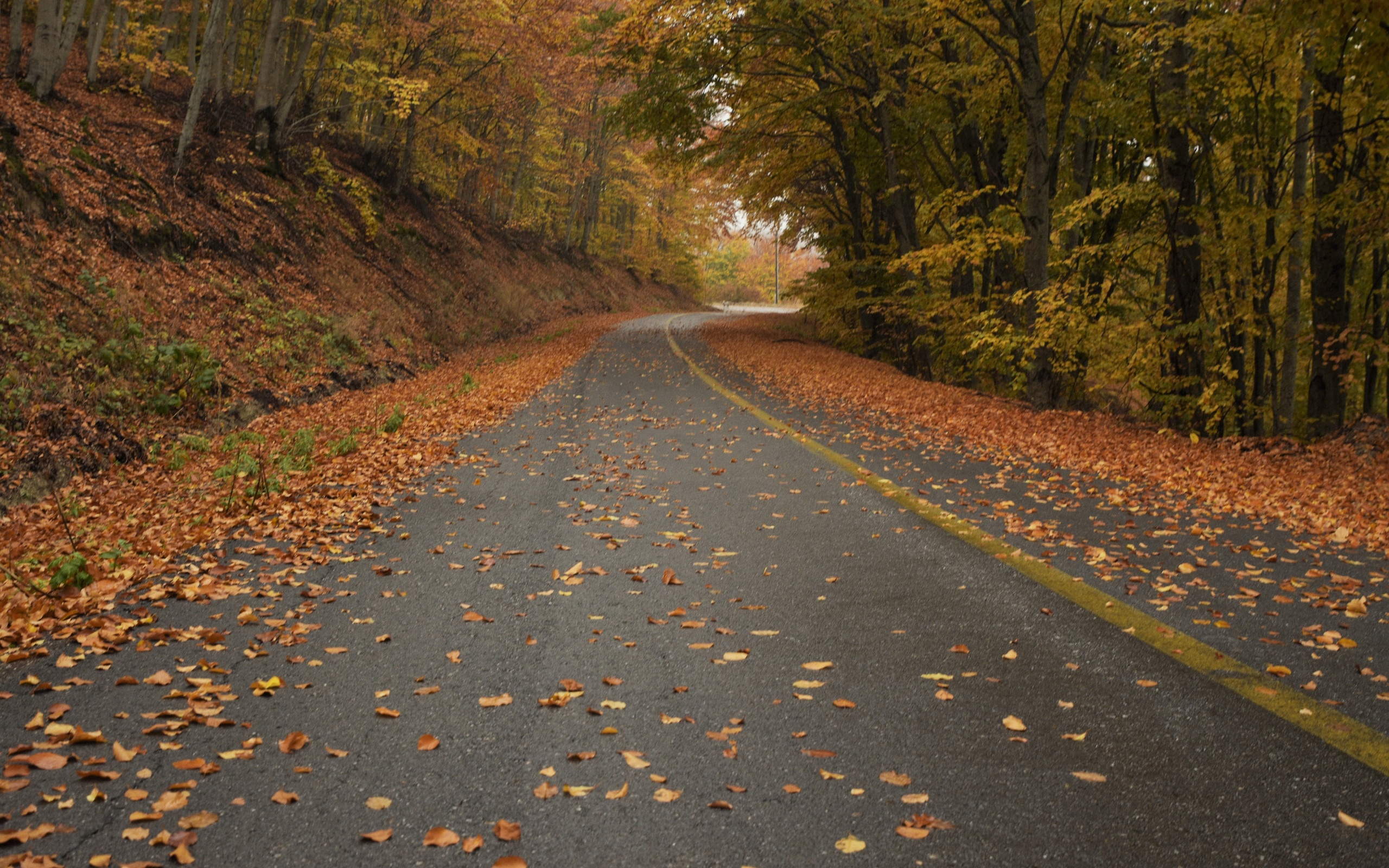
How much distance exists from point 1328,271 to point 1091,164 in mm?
5886

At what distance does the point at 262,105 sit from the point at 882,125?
1439cm

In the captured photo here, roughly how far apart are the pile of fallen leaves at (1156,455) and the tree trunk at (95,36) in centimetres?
1520

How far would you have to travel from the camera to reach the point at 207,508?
6.70 metres

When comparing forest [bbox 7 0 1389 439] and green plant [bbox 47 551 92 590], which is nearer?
green plant [bbox 47 551 92 590]

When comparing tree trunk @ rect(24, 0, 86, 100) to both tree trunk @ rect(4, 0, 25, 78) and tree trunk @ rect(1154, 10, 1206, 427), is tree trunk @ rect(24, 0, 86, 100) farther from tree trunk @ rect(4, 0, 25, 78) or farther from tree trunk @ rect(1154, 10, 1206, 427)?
tree trunk @ rect(1154, 10, 1206, 427)

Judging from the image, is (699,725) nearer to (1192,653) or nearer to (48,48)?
(1192,653)

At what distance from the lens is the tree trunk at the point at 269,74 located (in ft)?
56.6

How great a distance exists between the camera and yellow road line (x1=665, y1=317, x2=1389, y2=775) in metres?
3.16

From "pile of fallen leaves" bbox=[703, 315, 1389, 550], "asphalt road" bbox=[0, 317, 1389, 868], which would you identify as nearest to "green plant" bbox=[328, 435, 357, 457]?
"asphalt road" bbox=[0, 317, 1389, 868]

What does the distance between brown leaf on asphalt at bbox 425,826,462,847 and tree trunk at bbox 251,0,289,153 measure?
1923cm

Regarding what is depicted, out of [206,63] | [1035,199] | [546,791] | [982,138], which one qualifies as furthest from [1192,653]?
[206,63]

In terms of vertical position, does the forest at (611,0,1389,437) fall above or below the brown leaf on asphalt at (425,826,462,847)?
above

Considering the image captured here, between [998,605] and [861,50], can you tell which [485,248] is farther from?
[998,605]

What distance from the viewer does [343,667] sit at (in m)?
3.92
